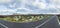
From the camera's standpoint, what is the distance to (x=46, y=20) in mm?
1719

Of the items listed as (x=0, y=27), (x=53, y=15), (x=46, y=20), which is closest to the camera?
(x=0, y=27)

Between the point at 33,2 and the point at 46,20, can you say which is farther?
the point at 33,2

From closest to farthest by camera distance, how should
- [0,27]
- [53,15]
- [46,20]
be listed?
[0,27]
[46,20]
[53,15]

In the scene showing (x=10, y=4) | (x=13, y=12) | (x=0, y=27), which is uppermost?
(x=10, y=4)

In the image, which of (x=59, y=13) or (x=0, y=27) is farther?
(x=59, y=13)

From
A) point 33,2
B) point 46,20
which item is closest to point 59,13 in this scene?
point 46,20

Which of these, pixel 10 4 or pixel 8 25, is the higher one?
pixel 10 4

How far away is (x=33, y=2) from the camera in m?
1.90

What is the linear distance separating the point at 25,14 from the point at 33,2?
0.71 ft

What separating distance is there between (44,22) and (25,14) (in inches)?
13.4

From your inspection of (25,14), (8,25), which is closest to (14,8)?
(25,14)

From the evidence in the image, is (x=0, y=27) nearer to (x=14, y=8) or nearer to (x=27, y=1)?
(x=14, y=8)

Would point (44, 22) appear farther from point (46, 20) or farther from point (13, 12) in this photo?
point (13, 12)

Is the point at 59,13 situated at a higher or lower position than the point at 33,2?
lower
